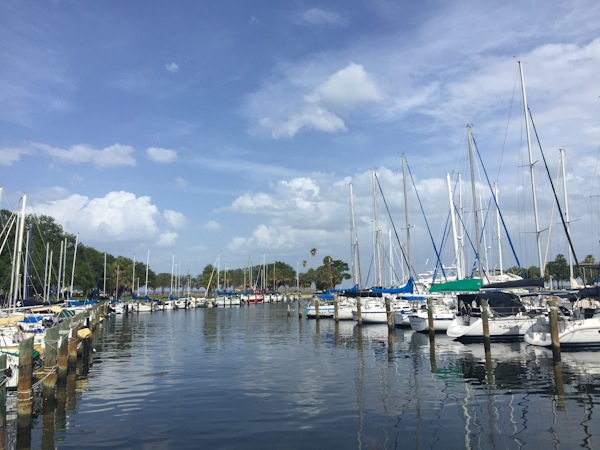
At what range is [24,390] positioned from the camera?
14.6 m

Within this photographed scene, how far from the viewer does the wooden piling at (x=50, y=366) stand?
18.1 metres

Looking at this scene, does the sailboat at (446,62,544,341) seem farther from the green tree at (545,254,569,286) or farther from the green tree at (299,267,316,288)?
the green tree at (299,267,316,288)

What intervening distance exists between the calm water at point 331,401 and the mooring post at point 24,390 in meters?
0.66

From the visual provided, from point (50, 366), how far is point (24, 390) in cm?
405

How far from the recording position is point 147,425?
1597 cm

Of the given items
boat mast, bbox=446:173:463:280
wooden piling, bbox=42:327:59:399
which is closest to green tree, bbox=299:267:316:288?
boat mast, bbox=446:173:463:280

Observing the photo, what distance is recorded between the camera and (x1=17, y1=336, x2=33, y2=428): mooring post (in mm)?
14586

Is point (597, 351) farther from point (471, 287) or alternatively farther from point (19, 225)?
point (19, 225)

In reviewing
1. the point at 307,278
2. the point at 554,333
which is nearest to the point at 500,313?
the point at 554,333

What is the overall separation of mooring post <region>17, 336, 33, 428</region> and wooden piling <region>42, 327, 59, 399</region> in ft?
11.1

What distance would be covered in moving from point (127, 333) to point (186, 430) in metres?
37.1

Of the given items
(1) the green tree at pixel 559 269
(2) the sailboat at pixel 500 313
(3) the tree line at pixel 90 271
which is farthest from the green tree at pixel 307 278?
(2) the sailboat at pixel 500 313

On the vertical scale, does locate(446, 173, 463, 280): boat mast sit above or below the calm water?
above

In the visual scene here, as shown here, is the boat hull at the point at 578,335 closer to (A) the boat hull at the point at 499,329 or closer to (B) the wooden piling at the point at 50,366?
(A) the boat hull at the point at 499,329
